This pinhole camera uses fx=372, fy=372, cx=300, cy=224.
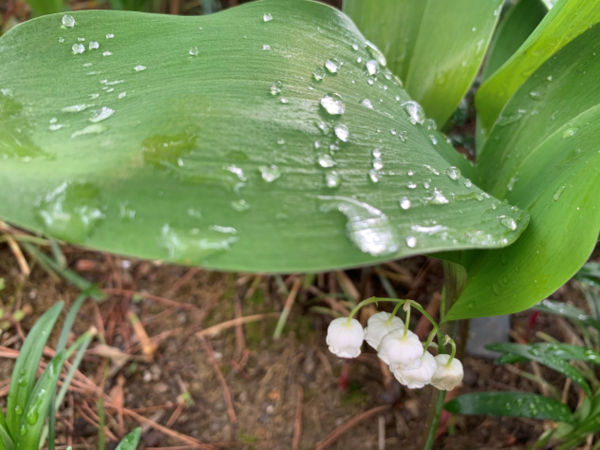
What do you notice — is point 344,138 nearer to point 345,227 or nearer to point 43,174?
point 345,227

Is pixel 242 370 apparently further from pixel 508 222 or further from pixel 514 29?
pixel 514 29

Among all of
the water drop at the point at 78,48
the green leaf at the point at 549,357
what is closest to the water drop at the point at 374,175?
the water drop at the point at 78,48

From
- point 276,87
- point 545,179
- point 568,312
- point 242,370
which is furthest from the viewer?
point 242,370

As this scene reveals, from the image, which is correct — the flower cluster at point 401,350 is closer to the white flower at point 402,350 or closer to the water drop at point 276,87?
the white flower at point 402,350

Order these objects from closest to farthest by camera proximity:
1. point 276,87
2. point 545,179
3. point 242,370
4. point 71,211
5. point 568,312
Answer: point 71,211
point 276,87
point 545,179
point 568,312
point 242,370

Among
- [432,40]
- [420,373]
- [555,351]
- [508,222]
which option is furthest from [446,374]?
[432,40]

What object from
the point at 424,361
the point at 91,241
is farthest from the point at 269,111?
the point at 424,361
